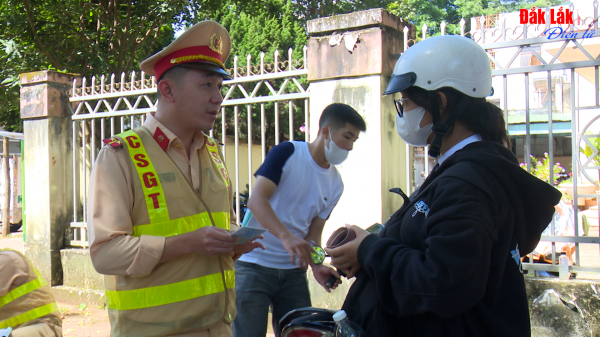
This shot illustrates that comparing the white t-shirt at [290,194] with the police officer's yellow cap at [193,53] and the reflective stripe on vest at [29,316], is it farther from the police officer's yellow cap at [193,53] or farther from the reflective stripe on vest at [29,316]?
the reflective stripe on vest at [29,316]

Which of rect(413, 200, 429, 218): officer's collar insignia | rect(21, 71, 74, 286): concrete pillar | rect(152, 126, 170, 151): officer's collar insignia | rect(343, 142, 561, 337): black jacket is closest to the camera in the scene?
rect(343, 142, 561, 337): black jacket

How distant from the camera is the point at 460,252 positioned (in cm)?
132

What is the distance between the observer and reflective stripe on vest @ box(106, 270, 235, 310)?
1.81 m

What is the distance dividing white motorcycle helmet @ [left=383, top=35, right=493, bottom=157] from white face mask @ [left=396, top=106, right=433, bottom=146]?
0.05 m

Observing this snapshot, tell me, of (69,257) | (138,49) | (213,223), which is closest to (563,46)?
(213,223)

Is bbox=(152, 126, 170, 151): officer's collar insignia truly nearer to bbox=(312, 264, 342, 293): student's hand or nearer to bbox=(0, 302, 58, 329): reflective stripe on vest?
bbox=(312, 264, 342, 293): student's hand

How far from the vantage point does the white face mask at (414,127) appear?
1668 mm

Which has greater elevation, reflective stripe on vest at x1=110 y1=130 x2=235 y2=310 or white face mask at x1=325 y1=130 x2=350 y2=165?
white face mask at x1=325 y1=130 x2=350 y2=165

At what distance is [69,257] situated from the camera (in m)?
6.04

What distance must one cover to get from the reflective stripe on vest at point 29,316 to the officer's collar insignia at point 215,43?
1767mm

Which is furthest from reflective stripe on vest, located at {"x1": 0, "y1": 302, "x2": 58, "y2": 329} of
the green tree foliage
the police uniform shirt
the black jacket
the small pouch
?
the green tree foliage

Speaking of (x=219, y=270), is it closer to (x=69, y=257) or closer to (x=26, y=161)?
(x=69, y=257)

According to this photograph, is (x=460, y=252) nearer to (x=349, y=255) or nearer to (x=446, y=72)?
(x=349, y=255)

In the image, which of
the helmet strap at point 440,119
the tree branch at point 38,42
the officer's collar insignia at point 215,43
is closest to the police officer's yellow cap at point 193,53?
the officer's collar insignia at point 215,43
